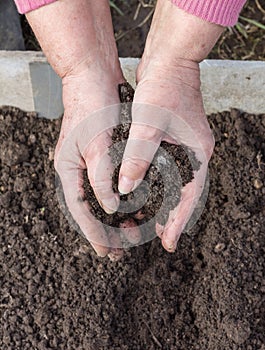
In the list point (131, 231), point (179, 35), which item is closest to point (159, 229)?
point (131, 231)

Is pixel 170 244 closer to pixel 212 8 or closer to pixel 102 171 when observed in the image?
pixel 102 171

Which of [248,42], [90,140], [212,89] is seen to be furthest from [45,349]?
[248,42]

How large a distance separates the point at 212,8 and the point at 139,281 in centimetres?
81

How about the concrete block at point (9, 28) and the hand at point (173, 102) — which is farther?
the concrete block at point (9, 28)

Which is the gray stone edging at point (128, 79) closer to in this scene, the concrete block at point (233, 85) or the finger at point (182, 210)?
the concrete block at point (233, 85)

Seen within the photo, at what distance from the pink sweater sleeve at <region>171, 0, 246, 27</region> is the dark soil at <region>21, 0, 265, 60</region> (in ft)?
2.93

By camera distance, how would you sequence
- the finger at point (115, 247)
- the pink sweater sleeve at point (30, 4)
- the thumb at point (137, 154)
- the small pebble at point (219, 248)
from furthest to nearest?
the small pebble at point (219, 248)
the finger at point (115, 247)
the pink sweater sleeve at point (30, 4)
the thumb at point (137, 154)

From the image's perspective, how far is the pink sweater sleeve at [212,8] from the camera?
5.09 ft

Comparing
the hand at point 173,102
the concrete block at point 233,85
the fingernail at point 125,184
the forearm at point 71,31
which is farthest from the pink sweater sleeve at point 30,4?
the concrete block at point 233,85

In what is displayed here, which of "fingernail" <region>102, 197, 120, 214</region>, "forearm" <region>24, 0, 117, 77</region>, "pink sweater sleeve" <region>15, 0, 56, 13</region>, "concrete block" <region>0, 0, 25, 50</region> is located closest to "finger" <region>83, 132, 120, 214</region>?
"fingernail" <region>102, 197, 120, 214</region>

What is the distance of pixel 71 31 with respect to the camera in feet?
5.50

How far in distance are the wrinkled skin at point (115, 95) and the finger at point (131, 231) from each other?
4cm

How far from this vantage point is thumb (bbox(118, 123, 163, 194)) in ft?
5.02

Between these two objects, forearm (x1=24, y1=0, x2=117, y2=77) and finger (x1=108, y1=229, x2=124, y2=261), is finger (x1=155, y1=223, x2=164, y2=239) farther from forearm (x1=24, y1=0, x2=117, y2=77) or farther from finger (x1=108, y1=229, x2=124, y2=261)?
forearm (x1=24, y1=0, x2=117, y2=77)
